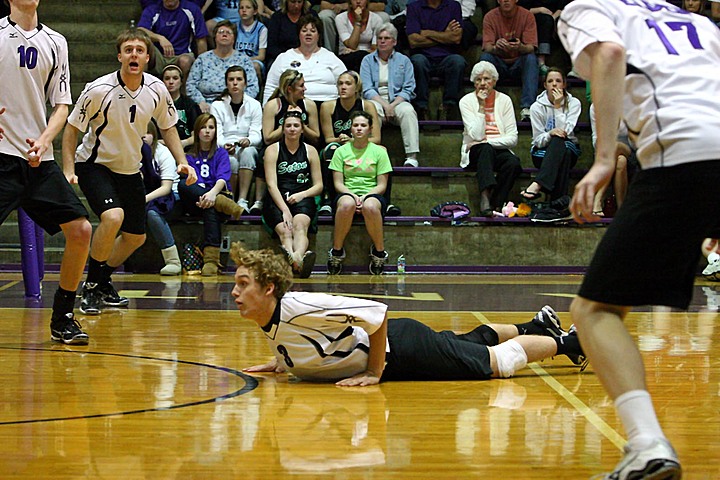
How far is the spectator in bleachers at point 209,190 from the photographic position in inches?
423

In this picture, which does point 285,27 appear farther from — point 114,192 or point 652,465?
point 652,465

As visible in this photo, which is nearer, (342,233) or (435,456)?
(435,456)

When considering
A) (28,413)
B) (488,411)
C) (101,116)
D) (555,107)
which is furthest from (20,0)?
(555,107)

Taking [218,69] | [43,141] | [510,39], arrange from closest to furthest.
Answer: [43,141] < [218,69] < [510,39]

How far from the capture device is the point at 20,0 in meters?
5.61

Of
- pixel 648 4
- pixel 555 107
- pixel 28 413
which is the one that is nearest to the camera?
pixel 648 4

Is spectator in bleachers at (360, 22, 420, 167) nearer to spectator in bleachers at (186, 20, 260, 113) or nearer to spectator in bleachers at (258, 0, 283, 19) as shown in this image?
spectator in bleachers at (186, 20, 260, 113)

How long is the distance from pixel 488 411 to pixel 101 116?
12.8ft

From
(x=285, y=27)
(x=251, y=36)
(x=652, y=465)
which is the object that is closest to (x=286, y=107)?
(x=285, y=27)

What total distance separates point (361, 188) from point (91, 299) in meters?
4.14

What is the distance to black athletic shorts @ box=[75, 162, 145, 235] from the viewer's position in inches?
273

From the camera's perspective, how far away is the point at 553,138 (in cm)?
1126

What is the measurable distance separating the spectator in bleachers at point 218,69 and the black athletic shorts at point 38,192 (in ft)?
21.6

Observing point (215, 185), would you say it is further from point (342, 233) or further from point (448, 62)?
point (448, 62)
